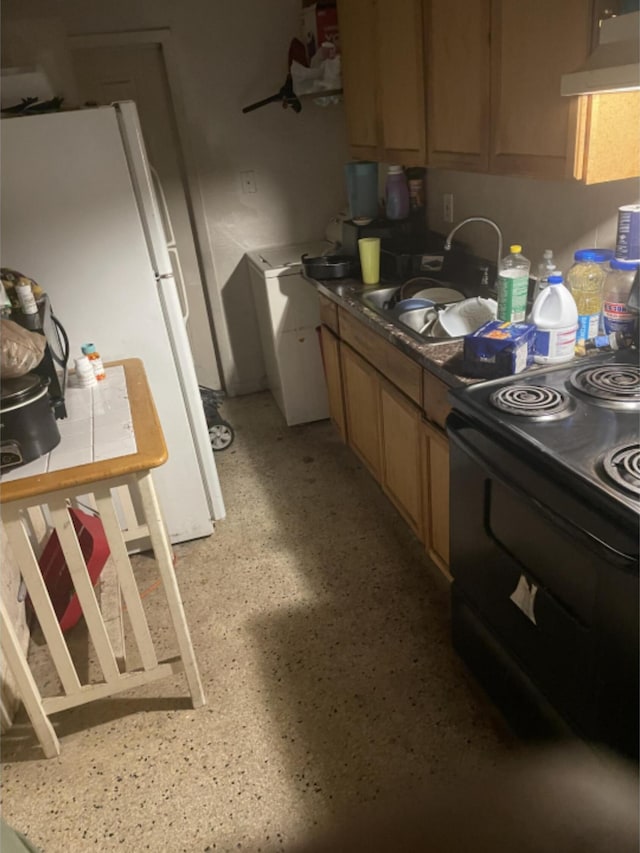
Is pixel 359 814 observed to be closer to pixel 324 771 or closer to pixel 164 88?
pixel 324 771

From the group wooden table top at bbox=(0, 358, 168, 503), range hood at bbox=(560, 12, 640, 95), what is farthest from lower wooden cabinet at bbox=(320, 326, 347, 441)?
range hood at bbox=(560, 12, 640, 95)

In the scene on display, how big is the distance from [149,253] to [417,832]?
6.22 feet

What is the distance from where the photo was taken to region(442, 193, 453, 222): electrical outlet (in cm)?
268

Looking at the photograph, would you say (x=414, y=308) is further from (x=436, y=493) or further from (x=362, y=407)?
(x=436, y=493)

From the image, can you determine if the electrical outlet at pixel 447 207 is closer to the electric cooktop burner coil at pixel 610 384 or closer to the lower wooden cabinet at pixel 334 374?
the lower wooden cabinet at pixel 334 374

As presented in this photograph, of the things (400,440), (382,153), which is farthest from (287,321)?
(400,440)

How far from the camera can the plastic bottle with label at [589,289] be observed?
5.49 feet

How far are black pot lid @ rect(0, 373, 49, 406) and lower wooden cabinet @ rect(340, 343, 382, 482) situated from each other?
1.19m

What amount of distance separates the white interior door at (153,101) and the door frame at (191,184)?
0.09 feet

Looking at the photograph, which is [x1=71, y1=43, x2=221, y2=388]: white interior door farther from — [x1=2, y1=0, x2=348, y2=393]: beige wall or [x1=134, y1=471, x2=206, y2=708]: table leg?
[x1=134, y1=471, x2=206, y2=708]: table leg

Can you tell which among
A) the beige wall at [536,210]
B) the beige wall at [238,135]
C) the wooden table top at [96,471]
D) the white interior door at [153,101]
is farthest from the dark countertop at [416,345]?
the white interior door at [153,101]

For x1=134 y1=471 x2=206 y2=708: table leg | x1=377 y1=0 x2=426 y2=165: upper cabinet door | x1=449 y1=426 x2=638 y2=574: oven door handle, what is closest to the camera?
x1=449 y1=426 x2=638 y2=574: oven door handle

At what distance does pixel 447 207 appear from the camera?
8.88ft

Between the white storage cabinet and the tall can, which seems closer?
the tall can
